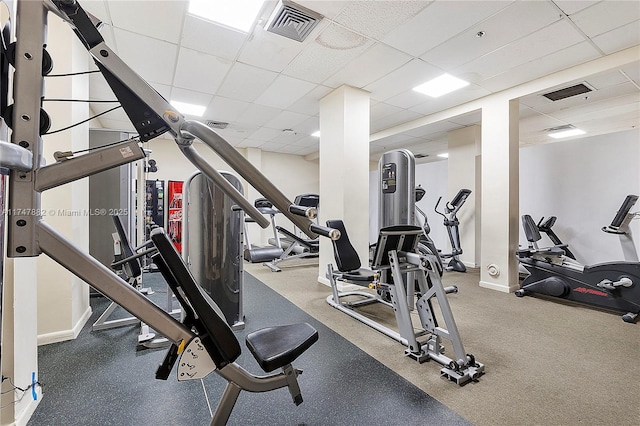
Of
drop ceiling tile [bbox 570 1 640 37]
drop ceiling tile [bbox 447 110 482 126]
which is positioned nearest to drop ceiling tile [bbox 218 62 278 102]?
drop ceiling tile [bbox 570 1 640 37]

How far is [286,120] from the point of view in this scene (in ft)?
18.5

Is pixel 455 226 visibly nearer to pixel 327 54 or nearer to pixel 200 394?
pixel 327 54

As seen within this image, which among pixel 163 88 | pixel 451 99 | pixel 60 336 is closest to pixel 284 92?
pixel 163 88

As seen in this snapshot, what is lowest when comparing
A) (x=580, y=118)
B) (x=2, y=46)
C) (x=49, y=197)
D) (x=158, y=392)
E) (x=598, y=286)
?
(x=158, y=392)

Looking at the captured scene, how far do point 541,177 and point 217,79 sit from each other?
5629mm

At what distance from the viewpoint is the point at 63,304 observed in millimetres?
2436

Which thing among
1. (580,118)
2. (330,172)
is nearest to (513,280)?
(330,172)

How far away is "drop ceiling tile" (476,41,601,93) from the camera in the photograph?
318 cm

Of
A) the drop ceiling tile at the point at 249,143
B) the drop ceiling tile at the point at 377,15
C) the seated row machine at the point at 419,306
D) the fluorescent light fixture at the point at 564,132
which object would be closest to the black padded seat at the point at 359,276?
the seated row machine at the point at 419,306

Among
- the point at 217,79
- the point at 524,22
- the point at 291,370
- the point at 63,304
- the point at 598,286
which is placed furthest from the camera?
the point at 217,79

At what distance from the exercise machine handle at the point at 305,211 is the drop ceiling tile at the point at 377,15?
94.9 inches

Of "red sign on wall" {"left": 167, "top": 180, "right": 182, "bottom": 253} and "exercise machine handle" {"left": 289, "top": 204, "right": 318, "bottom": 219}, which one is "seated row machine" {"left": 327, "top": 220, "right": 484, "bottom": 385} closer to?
"exercise machine handle" {"left": 289, "top": 204, "right": 318, "bottom": 219}

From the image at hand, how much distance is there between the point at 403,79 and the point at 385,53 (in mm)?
721

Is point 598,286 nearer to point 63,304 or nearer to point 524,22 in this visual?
point 524,22
